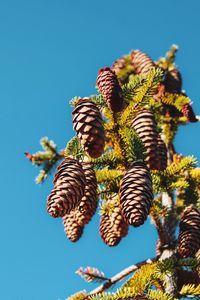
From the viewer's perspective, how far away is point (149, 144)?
3.28 metres

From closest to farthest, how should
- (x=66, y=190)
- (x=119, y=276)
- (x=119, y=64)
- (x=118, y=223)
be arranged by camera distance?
(x=66, y=190), (x=118, y=223), (x=119, y=276), (x=119, y=64)

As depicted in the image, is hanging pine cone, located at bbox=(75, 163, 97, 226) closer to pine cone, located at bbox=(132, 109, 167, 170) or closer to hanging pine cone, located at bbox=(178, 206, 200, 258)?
pine cone, located at bbox=(132, 109, 167, 170)

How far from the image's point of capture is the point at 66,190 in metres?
2.69

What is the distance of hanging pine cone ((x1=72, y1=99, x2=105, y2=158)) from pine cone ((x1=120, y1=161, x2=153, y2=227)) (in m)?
0.26

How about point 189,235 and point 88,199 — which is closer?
point 88,199

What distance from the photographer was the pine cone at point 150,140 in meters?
3.26

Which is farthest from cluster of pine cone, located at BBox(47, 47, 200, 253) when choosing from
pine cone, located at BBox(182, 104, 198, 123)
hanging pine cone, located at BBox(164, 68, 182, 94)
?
hanging pine cone, located at BBox(164, 68, 182, 94)

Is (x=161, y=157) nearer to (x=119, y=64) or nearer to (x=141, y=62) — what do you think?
(x=141, y=62)

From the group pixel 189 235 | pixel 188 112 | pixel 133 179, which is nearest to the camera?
pixel 133 179

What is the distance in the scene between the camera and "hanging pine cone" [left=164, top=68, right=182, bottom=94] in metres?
5.44

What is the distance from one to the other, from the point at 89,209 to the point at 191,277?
42.8 inches

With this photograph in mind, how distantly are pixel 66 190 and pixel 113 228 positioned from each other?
3.18ft

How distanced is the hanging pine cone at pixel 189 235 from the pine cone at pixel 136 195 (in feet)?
1.90

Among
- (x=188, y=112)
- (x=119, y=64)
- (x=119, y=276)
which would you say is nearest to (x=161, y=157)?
(x=119, y=276)
